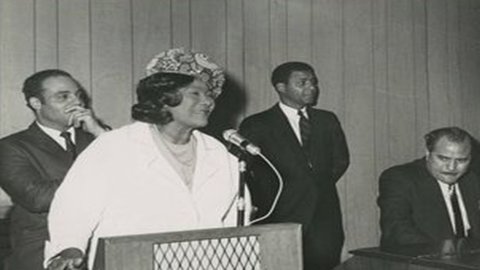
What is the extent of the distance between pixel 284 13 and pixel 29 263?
9.16 feet

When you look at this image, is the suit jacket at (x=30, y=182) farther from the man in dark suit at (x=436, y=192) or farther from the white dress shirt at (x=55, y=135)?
the man in dark suit at (x=436, y=192)

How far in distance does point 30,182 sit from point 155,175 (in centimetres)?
104

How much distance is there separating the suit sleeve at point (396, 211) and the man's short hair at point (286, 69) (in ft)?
4.07

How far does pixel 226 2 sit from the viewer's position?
4.71m

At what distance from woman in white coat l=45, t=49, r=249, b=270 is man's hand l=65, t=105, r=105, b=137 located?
0.95 metres

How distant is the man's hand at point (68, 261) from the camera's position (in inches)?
67.1

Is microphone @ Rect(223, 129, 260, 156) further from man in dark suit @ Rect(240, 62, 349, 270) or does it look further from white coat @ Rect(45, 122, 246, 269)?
man in dark suit @ Rect(240, 62, 349, 270)

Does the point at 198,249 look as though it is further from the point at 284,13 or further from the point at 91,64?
the point at 284,13

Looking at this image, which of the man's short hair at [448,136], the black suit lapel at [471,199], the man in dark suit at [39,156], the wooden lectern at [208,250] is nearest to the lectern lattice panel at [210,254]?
the wooden lectern at [208,250]

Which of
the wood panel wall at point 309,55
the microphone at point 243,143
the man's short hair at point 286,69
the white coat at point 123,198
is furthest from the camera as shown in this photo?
the man's short hair at point 286,69

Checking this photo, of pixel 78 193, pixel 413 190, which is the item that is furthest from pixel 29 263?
pixel 413 190

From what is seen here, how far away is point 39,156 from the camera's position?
3.02m

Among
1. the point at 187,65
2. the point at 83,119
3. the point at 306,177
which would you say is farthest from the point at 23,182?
the point at 306,177

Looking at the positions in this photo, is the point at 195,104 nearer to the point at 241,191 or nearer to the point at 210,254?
the point at 241,191
